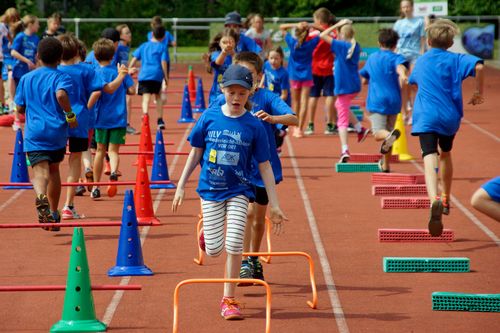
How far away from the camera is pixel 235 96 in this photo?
8.08 m

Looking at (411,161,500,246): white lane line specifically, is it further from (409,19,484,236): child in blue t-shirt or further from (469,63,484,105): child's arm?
(469,63,484,105): child's arm

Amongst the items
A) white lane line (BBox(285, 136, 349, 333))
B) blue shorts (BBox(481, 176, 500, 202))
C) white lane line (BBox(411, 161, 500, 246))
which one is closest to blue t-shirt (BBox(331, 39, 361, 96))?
white lane line (BBox(285, 136, 349, 333))

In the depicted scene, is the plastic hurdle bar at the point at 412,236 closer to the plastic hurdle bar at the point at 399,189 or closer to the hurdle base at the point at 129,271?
the hurdle base at the point at 129,271

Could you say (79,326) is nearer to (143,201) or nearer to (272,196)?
(272,196)

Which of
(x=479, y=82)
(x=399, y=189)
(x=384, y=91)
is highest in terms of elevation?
(x=479, y=82)

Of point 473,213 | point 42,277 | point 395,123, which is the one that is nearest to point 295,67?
point 395,123

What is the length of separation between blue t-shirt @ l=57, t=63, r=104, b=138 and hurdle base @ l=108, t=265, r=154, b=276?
2913 millimetres

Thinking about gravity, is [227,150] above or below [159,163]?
above

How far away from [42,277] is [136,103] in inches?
745

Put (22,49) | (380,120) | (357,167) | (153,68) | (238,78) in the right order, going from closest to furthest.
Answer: (238,78), (380,120), (357,167), (153,68), (22,49)

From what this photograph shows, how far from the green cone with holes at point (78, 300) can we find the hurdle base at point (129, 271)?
61.5 inches

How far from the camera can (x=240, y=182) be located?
8180mm

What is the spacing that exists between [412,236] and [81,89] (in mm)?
3876

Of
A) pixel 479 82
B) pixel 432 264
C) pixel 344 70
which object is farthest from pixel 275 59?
pixel 432 264
